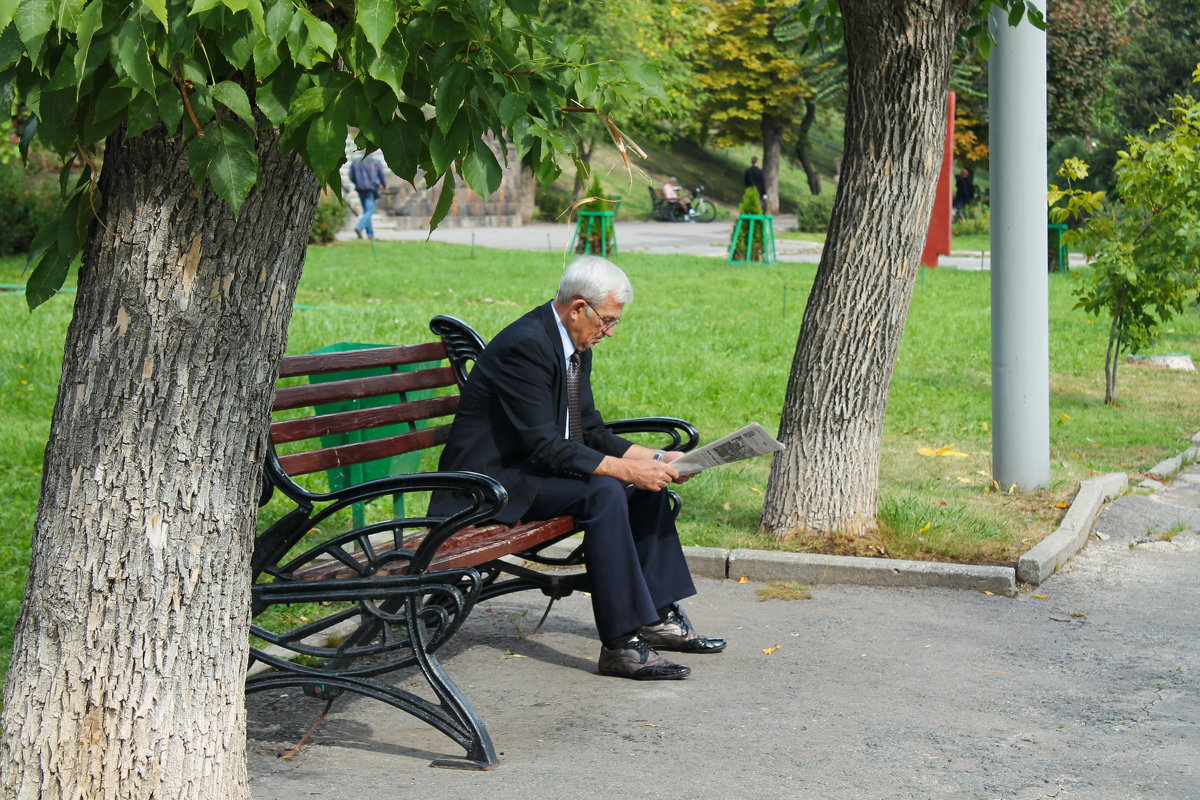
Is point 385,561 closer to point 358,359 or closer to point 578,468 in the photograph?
point 578,468

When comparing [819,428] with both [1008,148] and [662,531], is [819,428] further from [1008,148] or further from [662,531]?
[1008,148]

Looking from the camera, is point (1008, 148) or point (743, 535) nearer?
point (743, 535)

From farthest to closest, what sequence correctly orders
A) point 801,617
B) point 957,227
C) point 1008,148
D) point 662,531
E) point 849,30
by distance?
1. point 957,227
2. point 1008,148
3. point 849,30
4. point 801,617
5. point 662,531

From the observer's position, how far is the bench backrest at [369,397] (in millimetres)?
4492

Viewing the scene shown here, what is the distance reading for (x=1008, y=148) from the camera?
23.6 feet

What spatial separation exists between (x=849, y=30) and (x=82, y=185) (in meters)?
3.97

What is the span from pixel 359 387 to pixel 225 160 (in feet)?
7.31

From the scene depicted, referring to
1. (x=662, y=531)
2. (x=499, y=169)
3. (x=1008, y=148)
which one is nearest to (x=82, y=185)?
(x=499, y=169)

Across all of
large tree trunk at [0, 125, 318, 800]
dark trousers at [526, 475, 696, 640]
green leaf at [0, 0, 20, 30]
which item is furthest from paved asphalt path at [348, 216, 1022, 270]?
green leaf at [0, 0, 20, 30]

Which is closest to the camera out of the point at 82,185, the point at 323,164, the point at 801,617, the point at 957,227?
the point at 323,164

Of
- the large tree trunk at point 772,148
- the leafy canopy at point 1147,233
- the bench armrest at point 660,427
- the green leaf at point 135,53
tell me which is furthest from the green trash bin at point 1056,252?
the large tree trunk at point 772,148

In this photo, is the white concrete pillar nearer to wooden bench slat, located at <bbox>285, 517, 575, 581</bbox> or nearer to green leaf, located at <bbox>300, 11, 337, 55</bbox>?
wooden bench slat, located at <bbox>285, 517, 575, 581</bbox>

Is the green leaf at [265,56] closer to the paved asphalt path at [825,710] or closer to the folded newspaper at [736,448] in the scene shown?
the paved asphalt path at [825,710]

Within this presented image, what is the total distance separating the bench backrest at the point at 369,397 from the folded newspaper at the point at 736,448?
0.98 metres
